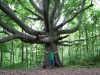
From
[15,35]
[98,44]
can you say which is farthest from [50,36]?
[98,44]

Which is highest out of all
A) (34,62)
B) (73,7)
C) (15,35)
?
(73,7)

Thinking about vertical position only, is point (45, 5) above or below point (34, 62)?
above

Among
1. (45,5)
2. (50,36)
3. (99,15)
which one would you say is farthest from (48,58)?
(99,15)

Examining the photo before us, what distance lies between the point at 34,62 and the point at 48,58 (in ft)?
36.5

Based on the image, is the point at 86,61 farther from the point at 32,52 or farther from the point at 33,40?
the point at 32,52

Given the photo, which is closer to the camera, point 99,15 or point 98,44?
point 99,15

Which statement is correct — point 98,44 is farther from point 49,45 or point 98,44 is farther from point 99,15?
point 49,45

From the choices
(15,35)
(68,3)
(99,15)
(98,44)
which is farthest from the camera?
(98,44)

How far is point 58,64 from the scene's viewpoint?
13.4 metres

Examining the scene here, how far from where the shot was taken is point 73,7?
15.6 m

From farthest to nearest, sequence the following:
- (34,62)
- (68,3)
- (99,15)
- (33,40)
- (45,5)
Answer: (34,62) → (99,15) → (68,3) → (33,40) → (45,5)

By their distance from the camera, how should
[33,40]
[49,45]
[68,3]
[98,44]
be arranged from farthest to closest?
[98,44] → [68,3] → [49,45] → [33,40]

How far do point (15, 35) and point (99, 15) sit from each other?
10.5m

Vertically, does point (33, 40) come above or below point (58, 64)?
above
